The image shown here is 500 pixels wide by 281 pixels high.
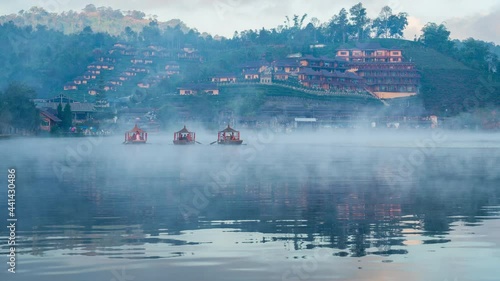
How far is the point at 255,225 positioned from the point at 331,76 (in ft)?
493

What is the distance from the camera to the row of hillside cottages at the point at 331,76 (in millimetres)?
172500

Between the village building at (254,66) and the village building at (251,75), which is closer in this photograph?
the village building at (251,75)

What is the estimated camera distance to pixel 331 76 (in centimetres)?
17712

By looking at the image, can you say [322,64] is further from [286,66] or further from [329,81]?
[286,66]

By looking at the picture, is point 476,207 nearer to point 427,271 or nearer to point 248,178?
point 427,271

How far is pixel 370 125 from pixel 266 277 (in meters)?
146

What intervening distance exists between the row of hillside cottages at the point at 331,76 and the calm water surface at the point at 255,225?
393 ft

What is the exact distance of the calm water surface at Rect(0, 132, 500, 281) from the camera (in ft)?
69.7

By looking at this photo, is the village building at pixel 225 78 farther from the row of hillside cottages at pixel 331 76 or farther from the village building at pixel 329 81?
the village building at pixel 329 81

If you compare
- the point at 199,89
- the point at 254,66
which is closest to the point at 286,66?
the point at 254,66

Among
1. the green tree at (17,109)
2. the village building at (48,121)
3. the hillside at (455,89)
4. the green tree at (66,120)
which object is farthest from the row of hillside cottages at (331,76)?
the green tree at (17,109)

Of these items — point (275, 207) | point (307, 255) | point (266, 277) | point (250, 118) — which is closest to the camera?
point (266, 277)

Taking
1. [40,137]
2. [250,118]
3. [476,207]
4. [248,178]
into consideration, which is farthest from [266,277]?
[250,118]

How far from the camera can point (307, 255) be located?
2289 cm
